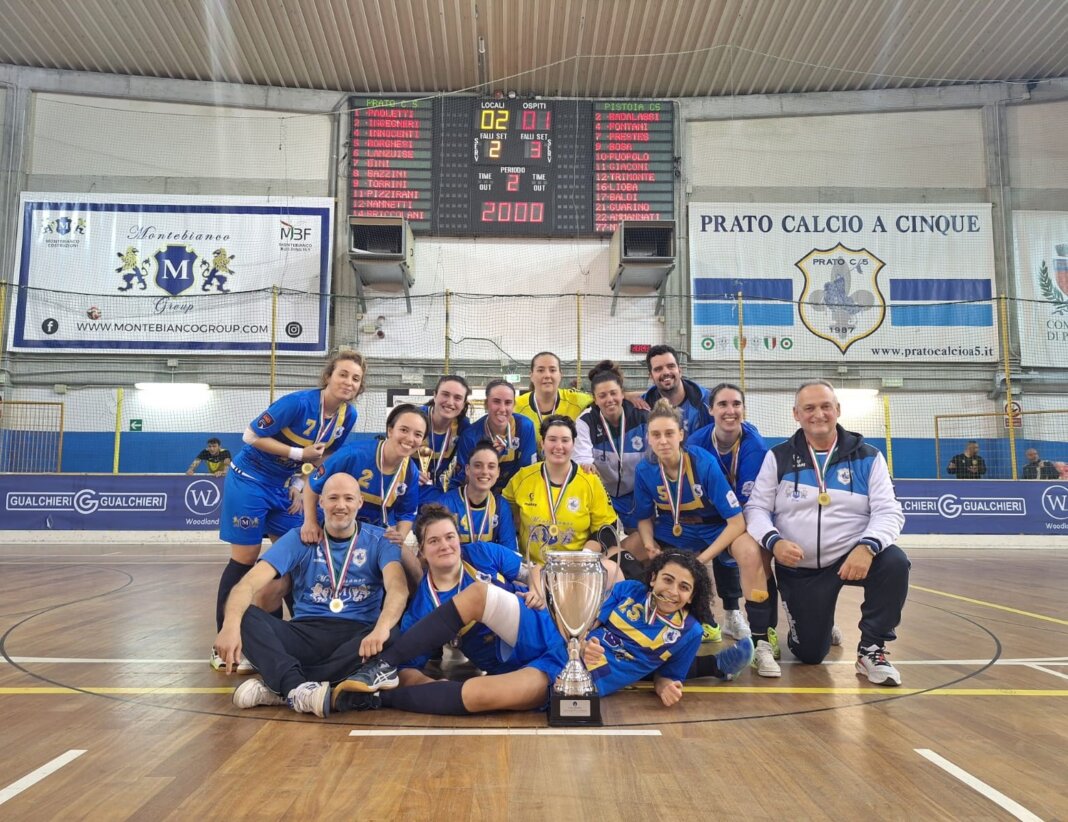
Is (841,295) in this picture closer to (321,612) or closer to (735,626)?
(735,626)

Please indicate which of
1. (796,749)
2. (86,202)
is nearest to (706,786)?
(796,749)

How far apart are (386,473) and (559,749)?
159 centimetres

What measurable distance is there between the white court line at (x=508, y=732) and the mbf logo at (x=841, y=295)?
10.7 metres

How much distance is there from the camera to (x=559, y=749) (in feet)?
6.64

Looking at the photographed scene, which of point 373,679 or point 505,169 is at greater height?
point 505,169

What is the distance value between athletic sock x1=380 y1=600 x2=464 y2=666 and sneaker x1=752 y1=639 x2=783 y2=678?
140 centimetres

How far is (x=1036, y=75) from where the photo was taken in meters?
12.2

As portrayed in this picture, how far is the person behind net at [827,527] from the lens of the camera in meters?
2.84

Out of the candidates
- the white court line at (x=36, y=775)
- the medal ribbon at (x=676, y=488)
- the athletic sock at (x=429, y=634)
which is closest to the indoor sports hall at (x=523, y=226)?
the medal ribbon at (x=676, y=488)

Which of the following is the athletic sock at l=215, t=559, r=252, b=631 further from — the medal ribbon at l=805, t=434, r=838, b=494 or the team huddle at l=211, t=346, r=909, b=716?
the medal ribbon at l=805, t=434, r=838, b=494

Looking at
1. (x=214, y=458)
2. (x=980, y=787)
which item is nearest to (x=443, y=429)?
(x=980, y=787)

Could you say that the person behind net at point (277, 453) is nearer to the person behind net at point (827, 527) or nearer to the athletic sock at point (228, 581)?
the athletic sock at point (228, 581)

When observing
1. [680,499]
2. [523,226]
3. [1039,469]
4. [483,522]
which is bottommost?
[483,522]

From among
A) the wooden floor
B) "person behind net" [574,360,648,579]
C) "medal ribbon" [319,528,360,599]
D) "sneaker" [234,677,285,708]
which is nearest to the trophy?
the wooden floor
